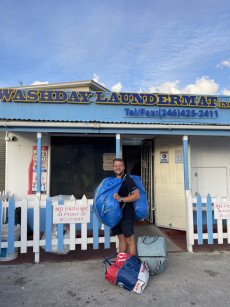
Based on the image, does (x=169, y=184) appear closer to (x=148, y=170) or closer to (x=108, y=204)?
(x=148, y=170)

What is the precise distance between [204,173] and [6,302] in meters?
5.86

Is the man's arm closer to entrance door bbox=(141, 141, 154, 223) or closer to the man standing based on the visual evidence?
the man standing

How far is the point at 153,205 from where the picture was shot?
264 inches

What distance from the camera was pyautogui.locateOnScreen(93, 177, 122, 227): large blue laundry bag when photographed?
324 cm

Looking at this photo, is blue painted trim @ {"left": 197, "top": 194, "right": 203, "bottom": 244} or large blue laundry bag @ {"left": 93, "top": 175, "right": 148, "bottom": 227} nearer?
large blue laundry bag @ {"left": 93, "top": 175, "right": 148, "bottom": 227}

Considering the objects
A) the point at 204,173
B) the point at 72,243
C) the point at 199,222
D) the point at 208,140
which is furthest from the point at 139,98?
the point at 72,243

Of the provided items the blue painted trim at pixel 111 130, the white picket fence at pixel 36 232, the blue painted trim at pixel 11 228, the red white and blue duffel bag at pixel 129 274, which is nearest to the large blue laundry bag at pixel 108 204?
the red white and blue duffel bag at pixel 129 274

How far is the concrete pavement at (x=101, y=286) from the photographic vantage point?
275 centimetres

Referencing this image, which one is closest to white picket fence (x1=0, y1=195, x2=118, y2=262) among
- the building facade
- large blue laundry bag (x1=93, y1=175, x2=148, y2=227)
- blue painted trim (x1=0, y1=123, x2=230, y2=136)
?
large blue laundry bag (x1=93, y1=175, x2=148, y2=227)

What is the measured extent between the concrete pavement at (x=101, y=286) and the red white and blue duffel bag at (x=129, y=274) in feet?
0.34

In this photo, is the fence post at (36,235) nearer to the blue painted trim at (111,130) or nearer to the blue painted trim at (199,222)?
the blue painted trim at (111,130)

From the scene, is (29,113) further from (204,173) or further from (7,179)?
(204,173)

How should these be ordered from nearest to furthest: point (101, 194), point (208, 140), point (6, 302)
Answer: point (6, 302)
point (101, 194)
point (208, 140)

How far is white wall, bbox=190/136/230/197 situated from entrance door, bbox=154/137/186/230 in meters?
0.73
